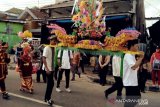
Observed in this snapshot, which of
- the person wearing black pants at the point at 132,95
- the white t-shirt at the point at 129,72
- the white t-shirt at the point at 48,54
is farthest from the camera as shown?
the white t-shirt at the point at 48,54

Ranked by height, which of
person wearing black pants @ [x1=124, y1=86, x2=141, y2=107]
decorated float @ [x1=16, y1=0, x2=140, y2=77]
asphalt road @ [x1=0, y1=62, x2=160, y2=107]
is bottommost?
asphalt road @ [x1=0, y1=62, x2=160, y2=107]

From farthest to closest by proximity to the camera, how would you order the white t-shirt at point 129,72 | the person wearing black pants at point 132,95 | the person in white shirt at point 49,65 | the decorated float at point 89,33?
the person in white shirt at point 49,65 → the decorated float at point 89,33 → the white t-shirt at point 129,72 → the person wearing black pants at point 132,95

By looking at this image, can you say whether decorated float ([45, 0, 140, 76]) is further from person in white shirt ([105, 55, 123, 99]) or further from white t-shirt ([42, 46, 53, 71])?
person in white shirt ([105, 55, 123, 99])

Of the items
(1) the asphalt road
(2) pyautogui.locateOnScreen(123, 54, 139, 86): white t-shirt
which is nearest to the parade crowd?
(2) pyautogui.locateOnScreen(123, 54, 139, 86): white t-shirt

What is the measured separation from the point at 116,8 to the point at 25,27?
51.1ft

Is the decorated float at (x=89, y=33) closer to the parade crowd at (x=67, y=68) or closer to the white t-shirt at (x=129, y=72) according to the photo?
the parade crowd at (x=67, y=68)

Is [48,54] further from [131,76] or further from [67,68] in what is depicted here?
[131,76]

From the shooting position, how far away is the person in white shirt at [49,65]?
8.96 metres

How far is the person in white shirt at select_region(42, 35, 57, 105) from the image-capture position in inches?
353

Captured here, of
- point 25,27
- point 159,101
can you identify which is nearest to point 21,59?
point 159,101

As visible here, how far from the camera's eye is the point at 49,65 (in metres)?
9.12

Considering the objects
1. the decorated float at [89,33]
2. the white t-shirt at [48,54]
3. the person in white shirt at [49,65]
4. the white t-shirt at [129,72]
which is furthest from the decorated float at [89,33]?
the white t-shirt at [129,72]

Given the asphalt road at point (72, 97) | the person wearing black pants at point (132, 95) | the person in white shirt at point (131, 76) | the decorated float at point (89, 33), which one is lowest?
the asphalt road at point (72, 97)

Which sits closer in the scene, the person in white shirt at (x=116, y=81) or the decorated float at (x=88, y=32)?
the decorated float at (x=88, y=32)
